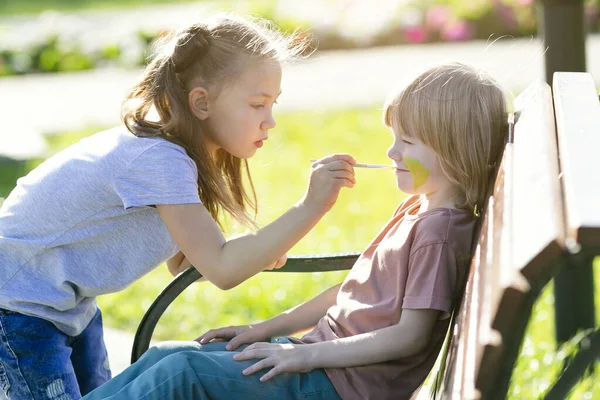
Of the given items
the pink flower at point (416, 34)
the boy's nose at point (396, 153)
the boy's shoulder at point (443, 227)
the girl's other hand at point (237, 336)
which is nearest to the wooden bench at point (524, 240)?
the boy's shoulder at point (443, 227)

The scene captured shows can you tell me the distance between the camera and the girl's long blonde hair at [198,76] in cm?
220

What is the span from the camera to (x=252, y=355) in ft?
6.10

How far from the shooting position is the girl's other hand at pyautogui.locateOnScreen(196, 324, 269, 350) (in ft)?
7.03

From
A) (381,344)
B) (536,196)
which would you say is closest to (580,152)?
(536,196)

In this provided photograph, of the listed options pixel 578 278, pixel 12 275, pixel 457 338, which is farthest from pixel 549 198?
pixel 578 278

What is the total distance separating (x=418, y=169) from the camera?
1.93 meters

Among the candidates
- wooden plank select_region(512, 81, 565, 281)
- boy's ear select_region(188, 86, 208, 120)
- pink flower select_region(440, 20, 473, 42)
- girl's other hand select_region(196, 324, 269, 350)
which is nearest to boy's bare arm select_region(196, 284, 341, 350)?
girl's other hand select_region(196, 324, 269, 350)

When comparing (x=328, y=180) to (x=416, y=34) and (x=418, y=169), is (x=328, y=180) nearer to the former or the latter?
(x=418, y=169)

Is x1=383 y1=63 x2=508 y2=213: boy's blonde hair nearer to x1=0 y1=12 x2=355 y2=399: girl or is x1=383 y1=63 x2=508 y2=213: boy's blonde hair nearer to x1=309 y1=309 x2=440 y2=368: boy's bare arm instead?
x1=309 y1=309 x2=440 y2=368: boy's bare arm

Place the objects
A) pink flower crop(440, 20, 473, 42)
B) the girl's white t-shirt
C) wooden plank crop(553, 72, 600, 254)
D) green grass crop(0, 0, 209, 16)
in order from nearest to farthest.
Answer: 1. wooden plank crop(553, 72, 600, 254)
2. the girl's white t-shirt
3. pink flower crop(440, 20, 473, 42)
4. green grass crop(0, 0, 209, 16)

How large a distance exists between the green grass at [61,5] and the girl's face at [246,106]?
15.2 meters

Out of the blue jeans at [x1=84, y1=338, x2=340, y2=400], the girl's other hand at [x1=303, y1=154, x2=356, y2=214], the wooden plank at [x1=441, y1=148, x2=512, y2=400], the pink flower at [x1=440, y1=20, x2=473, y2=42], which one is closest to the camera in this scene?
the wooden plank at [x1=441, y1=148, x2=512, y2=400]

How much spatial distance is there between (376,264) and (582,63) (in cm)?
154

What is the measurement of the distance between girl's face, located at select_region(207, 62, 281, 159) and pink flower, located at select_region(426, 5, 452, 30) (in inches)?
332
